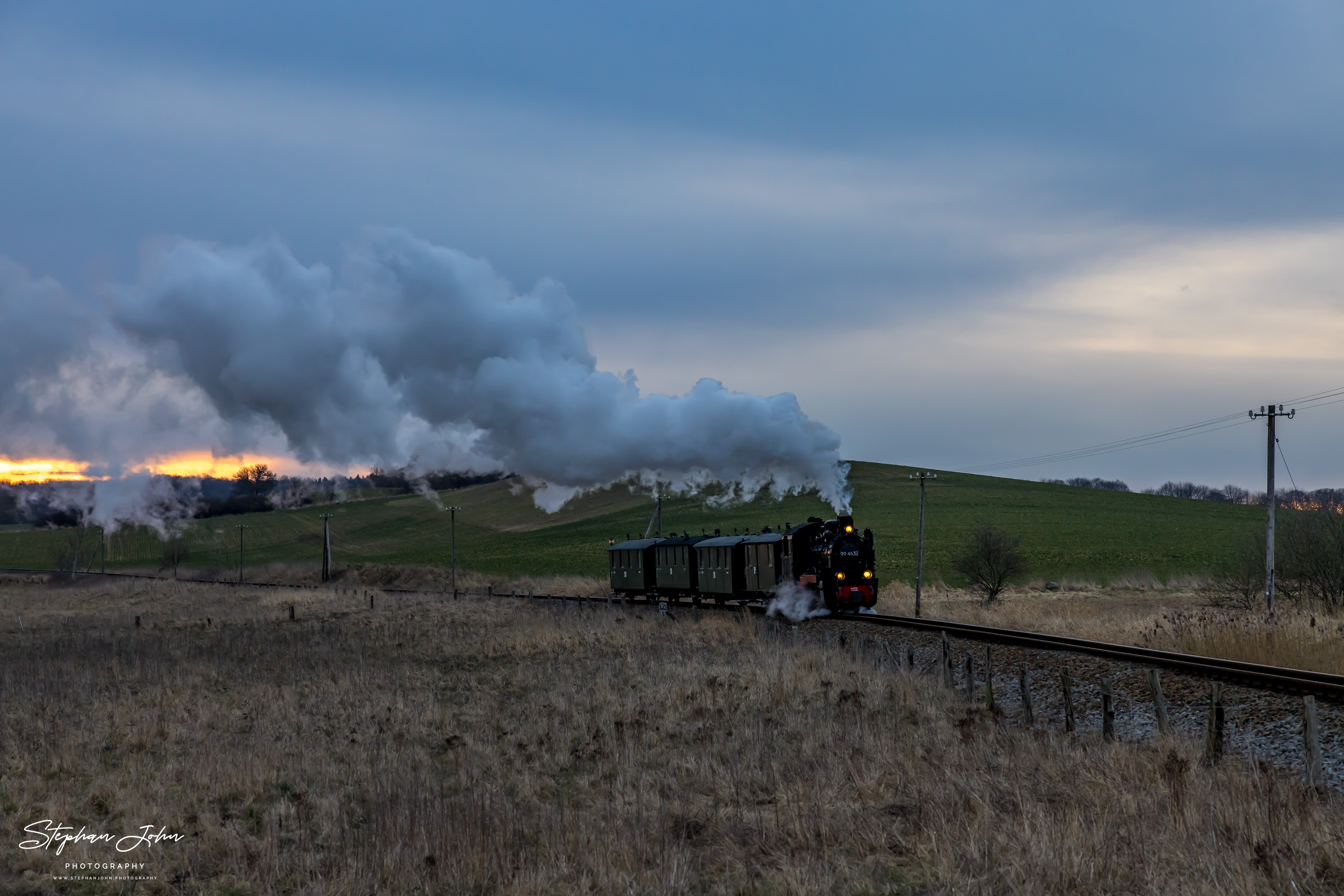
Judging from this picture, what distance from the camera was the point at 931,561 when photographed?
67625 millimetres

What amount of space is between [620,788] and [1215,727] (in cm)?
793

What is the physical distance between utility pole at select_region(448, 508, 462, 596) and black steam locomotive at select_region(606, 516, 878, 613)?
55.8 feet

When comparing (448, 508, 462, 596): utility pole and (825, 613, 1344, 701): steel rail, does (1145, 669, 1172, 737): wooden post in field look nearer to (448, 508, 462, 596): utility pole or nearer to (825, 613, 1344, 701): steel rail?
(825, 613, 1344, 701): steel rail

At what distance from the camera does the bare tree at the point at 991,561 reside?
46688mm

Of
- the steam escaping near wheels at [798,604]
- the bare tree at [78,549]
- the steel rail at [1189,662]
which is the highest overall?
the steel rail at [1189,662]

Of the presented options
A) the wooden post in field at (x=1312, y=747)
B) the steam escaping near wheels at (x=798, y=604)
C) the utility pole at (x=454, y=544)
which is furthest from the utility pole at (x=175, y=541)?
the wooden post in field at (x=1312, y=747)

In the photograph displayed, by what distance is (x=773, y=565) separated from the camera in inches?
1425

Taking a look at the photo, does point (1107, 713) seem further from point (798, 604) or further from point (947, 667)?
point (798, 604)

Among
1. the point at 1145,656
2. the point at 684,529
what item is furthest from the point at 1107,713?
the point at 684,529

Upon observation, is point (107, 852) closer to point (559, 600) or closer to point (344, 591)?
point (559, 600)

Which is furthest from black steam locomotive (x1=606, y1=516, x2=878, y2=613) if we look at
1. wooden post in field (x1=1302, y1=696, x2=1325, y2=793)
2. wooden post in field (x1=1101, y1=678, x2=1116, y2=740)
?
wooden post in field (x1=1302, y1=696, x2=1325, y2=793)

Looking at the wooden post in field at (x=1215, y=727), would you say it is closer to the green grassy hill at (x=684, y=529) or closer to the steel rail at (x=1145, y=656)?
the steel rail at (x=1145, y=656)

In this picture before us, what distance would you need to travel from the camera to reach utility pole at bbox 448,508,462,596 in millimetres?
65319

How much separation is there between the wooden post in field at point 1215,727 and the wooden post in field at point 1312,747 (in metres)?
1.13
